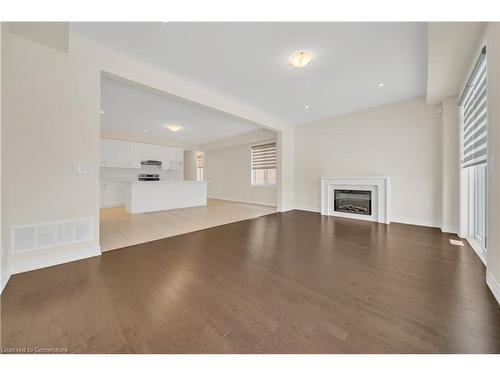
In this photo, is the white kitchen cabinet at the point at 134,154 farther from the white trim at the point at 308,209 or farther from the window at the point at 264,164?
the white trim at the point at 308,209

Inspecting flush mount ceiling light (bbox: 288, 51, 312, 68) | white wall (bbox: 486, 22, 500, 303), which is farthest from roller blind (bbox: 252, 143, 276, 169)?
white wall (bbox: 486, 22, 500, 303)

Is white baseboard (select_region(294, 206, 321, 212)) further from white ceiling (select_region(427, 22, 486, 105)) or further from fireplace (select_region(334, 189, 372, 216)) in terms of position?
white ceiling (select_region(427, 22, 486, 105))

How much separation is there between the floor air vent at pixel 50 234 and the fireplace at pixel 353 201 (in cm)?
497

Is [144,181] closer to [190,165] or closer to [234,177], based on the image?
A: [234,177]

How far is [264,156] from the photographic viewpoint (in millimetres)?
6871

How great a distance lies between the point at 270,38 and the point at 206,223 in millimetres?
3334

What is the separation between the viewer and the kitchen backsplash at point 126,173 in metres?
6.69

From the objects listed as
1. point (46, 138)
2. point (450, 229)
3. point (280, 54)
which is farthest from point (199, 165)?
point (450, 229)

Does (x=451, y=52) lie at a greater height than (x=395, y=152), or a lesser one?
greater

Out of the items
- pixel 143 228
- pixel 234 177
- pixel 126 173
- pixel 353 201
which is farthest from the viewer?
pixel 234 177

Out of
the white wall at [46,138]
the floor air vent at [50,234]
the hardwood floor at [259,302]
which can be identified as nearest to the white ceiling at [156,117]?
the white wall at [46,138]

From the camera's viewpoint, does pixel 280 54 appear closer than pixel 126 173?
Yes

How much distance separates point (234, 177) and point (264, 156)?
1782 millimetres
